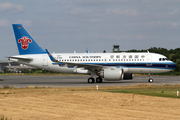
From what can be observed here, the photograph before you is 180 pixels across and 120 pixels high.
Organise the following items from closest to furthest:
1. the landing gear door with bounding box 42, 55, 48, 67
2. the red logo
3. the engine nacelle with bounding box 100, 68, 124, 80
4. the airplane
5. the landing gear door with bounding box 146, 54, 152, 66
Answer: the engine nacelle with bounding box 100, 68, 124, 80
the airplane
the landing gear door with bounding box 146, 54, 152, 66
the landing gear door with bounding box 42, 55, 48, 67
the red logo

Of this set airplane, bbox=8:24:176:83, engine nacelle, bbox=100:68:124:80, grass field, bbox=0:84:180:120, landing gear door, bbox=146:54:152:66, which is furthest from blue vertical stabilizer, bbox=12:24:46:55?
grass field, bbox=0:84:180:120

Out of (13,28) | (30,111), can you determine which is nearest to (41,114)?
(30,111)

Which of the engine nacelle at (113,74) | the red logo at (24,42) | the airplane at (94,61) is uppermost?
the red logo at (24,42)

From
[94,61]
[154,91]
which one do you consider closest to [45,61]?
[94,61]

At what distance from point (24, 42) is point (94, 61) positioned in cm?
1047

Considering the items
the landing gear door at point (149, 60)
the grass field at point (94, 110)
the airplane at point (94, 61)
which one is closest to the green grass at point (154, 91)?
the grass field at point (94, 110)

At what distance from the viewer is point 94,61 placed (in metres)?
36.5

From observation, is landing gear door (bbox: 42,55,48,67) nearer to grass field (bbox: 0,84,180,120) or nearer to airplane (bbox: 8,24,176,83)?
airplane (bbox: 8,24,176,83)

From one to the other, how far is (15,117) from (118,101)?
732 centimetres

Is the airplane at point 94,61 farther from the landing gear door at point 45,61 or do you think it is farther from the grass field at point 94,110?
the grass field at point 94,110

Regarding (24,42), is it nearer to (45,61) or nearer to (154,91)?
(45,61)

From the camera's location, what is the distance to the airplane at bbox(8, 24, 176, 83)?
3516 centimetres

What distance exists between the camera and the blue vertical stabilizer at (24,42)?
38.8 m

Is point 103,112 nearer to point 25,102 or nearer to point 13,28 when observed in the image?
point 25,102
